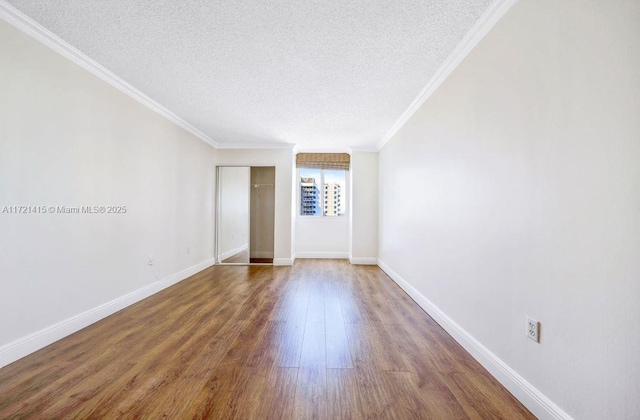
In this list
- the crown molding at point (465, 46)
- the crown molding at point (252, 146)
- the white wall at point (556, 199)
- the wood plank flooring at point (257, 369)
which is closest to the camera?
the white wall at point (556, 199)

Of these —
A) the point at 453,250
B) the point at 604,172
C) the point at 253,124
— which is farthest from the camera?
the point at 253,124

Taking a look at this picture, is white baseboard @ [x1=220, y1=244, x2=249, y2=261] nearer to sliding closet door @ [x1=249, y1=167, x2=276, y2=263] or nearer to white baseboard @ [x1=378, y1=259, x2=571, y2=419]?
sliding closet door @ [x1=249, y1=167, x2=276, y2=263]

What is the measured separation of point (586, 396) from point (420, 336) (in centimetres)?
127

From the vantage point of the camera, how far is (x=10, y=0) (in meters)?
1.83

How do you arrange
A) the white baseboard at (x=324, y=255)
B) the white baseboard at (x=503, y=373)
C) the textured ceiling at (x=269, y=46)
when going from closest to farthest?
the white baseboard at (x=503, y=373) → the textured ceiling at (x=269, y=46) → the white baseboard at (x=324, y=255)

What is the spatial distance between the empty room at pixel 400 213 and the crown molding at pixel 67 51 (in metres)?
0.02

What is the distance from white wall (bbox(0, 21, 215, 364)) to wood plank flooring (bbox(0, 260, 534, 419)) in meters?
0.38

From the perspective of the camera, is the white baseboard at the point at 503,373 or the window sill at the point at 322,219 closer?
the white baseboard at the point at 503,373

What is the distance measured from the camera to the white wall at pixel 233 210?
5629mm

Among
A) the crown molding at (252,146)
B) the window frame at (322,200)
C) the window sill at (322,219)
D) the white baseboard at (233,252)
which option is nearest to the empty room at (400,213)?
the crown molding at (252,146)

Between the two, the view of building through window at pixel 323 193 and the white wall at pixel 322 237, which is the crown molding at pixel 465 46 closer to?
the view of building through window at pixel 323 193

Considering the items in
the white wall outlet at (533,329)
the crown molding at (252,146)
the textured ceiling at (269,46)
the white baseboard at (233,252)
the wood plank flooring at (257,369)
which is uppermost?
the textured ceiling at (269,46)

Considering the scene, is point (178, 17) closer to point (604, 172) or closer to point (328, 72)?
point (328, 72)

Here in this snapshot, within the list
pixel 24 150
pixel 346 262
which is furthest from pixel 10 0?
pixel 346 262
